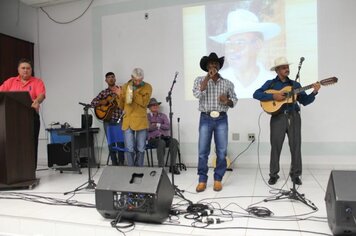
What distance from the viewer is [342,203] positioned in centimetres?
183

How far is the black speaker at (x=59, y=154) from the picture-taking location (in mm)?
4832

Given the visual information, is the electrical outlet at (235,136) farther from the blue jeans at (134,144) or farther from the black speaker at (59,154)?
the black speaker at (59,154)

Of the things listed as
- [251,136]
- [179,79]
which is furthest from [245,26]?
[251,136]

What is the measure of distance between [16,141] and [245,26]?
3472mm

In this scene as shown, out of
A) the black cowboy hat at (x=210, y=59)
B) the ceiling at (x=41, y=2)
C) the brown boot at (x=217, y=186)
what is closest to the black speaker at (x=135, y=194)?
the brown boot at (x=217, y=186)

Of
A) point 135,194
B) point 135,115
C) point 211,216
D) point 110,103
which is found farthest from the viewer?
point 110,103

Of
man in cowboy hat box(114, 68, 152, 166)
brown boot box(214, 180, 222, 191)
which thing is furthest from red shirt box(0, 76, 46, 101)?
brown boot box(214, 180, 222, 191)

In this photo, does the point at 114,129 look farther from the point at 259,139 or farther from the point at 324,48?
the point at 324,48

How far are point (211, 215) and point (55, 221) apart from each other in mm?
1258

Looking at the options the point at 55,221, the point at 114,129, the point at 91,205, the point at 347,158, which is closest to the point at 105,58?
the point at 114,129

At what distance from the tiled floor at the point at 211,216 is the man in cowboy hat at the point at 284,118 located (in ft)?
0.83

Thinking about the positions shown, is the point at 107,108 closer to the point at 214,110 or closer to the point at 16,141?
the point at 16,141

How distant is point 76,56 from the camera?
5.47 meters

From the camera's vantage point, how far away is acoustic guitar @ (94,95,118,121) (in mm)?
4784
